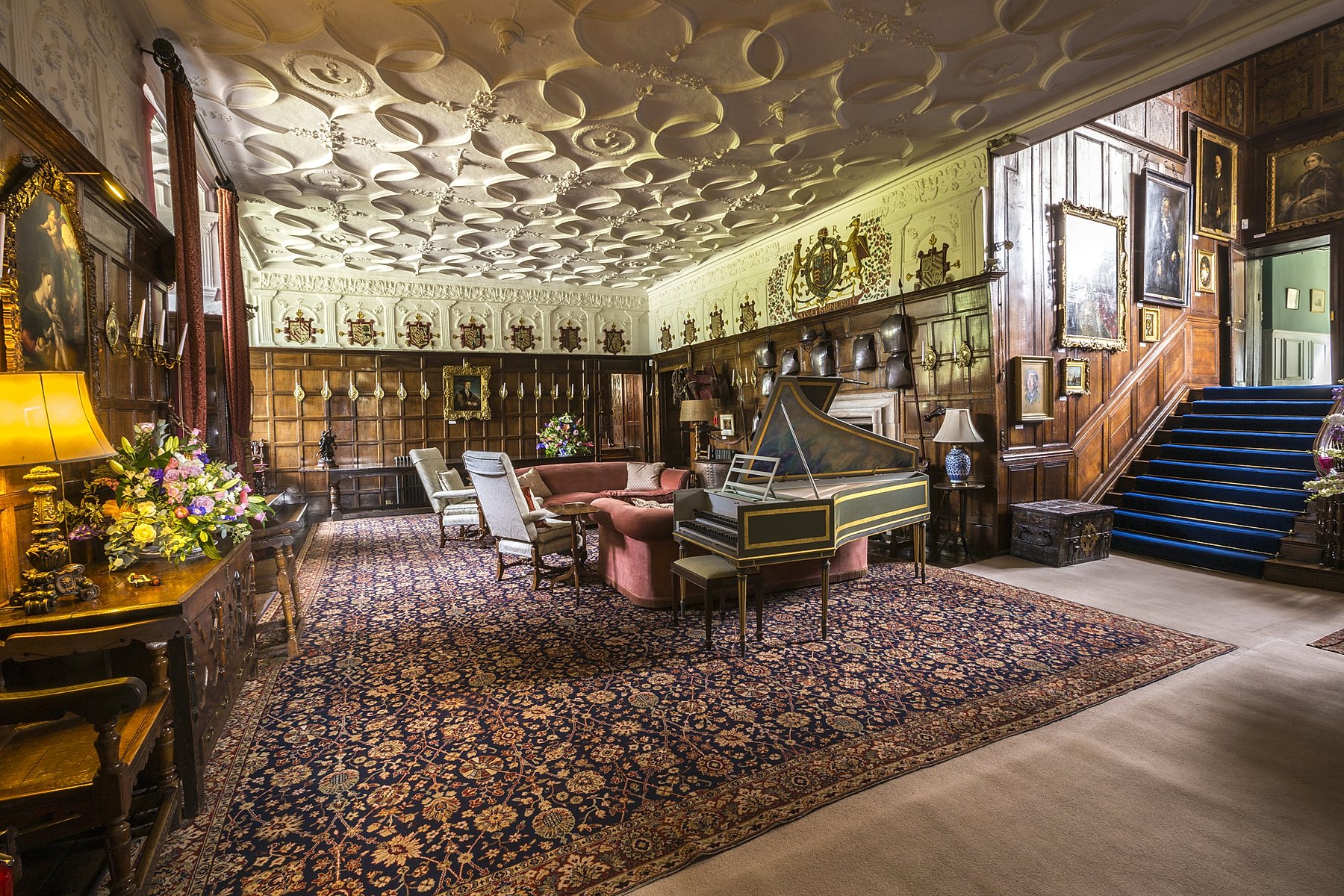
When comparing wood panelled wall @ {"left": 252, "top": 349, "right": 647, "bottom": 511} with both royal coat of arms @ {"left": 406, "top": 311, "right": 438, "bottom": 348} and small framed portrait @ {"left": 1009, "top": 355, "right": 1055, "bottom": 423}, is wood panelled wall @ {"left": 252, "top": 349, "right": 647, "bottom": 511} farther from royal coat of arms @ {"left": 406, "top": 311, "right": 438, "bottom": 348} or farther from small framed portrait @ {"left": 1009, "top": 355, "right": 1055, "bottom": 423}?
small framed portrait @ {"left": 1009, "top": 355, "right": 1055, "bottom": 423}

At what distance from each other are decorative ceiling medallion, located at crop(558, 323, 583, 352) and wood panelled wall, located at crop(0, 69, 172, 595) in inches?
336

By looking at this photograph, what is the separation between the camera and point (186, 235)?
371 centimetres

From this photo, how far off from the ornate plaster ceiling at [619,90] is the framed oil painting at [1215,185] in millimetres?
3978

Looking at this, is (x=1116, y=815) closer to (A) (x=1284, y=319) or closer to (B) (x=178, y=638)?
(B) (x=178, y=638)

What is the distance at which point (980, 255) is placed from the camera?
6.04 meters

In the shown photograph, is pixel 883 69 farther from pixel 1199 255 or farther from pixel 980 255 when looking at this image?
pixel 1199 255

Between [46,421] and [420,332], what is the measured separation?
997 cm

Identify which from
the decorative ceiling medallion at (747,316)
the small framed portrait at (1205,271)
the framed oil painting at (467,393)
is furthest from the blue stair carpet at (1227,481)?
the framed oil painting at (467,393)

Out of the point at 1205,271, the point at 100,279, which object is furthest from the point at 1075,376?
the point at 100,279

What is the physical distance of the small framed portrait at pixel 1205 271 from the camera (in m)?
7.75

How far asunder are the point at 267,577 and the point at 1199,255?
10867 mm

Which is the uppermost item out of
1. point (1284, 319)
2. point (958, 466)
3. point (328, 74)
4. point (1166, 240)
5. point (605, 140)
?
point (605, 140)

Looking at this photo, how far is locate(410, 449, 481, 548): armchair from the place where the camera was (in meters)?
7.10

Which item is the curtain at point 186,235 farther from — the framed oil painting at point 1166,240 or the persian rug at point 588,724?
the framed oil painting at point 1166,240
